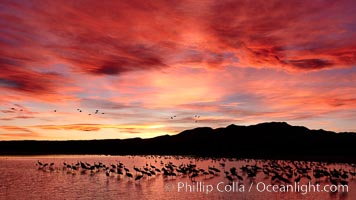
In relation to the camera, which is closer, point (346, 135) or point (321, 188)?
point (321, 188)

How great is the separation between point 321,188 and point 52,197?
26.3 m

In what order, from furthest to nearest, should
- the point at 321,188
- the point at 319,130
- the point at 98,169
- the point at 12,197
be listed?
the point at 319,130 → the point at 98,169 → the point at 321,188 → the point at 12,197

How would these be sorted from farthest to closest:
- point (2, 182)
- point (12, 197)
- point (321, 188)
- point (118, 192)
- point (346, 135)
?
point (346, 135) → point (2, 182) → point (321, 188) → point (118, 192) → point (12, 197)

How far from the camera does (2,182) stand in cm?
4575

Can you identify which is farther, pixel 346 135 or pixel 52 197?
pixel 346 135

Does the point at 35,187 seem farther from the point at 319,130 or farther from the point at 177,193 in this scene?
the point at 319,130

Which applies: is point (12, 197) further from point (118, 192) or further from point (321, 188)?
point (321, 188)

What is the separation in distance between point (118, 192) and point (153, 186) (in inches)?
210

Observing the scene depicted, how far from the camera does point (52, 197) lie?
34625 mm

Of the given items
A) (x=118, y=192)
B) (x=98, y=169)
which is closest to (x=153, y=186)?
(x=118, y=192)

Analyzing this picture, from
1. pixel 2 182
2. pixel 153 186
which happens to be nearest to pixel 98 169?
pixel 2 182

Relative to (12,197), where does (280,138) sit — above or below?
above

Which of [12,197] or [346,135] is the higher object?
[346,135]

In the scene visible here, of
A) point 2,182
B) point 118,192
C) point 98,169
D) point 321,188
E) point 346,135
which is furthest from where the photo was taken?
point 346,135
